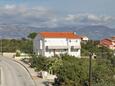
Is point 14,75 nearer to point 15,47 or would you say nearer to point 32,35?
point 15,47

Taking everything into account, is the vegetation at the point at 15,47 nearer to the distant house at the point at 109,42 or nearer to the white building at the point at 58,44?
the white building at the point at 58,44

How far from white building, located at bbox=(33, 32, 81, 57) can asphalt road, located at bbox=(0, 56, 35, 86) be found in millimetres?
10627

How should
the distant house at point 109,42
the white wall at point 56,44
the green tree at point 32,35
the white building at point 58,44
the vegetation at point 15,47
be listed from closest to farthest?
the white building at point 58,44 < the white wall at point 56,44 < the vegetation at point 15,47 < the distant house at point 109,42 < the green tree at point 32,35

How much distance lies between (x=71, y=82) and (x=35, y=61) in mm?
25067

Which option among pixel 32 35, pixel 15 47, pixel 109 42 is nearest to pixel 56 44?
pixel 15 47

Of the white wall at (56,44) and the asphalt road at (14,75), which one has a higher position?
the white wall at (56,44)

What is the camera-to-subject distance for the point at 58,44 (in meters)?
76.1

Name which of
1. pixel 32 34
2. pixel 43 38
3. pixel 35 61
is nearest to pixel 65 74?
pixel 35 61

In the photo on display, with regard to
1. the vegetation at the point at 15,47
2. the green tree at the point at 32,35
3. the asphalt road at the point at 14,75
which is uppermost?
the green tree at the point at 32,35

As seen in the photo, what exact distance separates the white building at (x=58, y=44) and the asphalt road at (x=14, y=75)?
10.6 m

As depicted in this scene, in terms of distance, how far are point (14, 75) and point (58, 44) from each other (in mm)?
24045

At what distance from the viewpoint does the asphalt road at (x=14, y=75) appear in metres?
45.8

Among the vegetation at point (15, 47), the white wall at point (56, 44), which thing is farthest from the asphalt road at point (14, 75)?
the vegetation at point (15, 47)

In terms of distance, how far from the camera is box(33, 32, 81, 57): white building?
2975 inches
